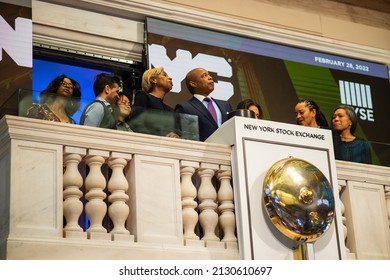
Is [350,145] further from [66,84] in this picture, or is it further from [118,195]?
[66,84]

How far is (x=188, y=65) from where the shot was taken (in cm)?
834

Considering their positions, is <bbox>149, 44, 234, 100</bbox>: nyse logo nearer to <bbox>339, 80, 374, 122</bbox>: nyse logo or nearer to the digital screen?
the digital screen

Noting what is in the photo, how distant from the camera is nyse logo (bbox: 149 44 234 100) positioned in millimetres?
8133

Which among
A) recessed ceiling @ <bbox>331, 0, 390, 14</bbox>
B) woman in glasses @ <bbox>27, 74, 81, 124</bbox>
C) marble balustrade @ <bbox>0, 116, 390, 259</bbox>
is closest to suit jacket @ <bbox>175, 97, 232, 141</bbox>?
marble balustrade @ <bbox>0, 116, 390, 259</bbox>

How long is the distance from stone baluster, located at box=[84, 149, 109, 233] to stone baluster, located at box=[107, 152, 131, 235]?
0.17ft

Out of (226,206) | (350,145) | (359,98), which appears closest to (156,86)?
(226,206)

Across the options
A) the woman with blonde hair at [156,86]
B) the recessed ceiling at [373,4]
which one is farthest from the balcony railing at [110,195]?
the recessed ceiling at [373,4]

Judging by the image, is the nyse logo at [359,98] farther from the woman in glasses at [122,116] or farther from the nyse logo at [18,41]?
the woman in glasses at [122,116]

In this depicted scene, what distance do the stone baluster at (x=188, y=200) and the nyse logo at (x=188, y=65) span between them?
9.53ft

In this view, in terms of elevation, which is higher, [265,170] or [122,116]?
[122,116]

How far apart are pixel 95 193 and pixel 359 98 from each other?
524 centimetres

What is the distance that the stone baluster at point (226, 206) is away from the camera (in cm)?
514
